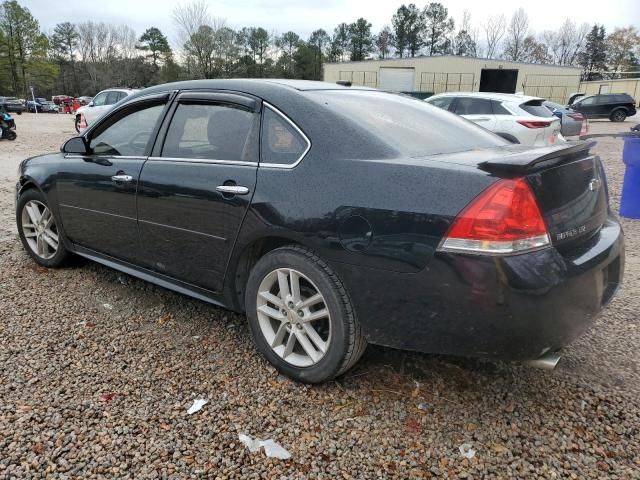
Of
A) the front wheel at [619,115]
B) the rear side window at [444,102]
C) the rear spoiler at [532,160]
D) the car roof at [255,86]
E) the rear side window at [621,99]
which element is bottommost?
the front wheel at [619,115]

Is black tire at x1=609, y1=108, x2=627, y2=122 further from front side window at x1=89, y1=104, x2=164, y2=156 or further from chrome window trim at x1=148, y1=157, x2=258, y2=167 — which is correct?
chrome window trim at x1=148, y1=157, x2=258, y2=167

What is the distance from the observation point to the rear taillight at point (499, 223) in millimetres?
2012

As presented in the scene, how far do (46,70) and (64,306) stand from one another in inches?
3108

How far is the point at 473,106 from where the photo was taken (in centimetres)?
1043

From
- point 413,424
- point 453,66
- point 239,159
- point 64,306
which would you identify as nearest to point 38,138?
point 64,306

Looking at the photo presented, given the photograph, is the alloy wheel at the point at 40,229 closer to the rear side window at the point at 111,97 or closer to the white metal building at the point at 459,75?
the rear side window at the point at 111,97

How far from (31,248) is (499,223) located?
161 inches

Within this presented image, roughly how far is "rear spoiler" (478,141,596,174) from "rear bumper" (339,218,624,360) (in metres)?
0.36

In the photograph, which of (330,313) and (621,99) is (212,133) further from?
(621,99)

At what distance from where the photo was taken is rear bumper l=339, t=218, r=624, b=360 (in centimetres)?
202

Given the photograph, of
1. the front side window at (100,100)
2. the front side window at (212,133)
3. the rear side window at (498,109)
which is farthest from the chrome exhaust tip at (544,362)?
the front side window at (100,100)

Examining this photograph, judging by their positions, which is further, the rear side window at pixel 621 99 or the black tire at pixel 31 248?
the rear side window at pixel 621 99

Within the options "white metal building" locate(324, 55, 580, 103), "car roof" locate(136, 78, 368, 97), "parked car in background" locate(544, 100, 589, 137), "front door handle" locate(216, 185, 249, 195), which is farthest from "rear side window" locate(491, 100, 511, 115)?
"white metal building" locate(324, 55, 580, 103)

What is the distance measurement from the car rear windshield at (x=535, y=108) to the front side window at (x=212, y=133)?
28.2 feet
